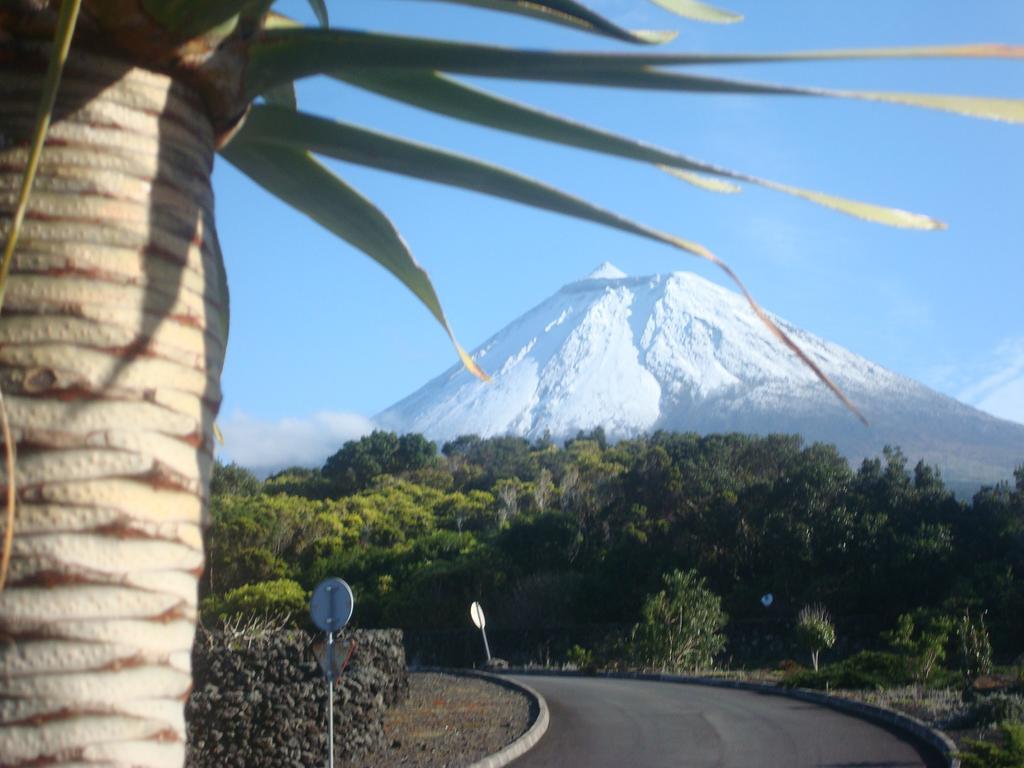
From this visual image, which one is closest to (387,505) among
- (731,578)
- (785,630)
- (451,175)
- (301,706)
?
(731,578)

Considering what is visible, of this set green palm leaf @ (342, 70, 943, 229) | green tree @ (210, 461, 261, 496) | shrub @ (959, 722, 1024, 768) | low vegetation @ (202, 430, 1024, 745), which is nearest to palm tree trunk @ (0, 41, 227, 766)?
green palm leaf @ (342, 70, 943, 229)

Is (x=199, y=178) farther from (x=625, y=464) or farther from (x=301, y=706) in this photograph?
(x=625, y=464)

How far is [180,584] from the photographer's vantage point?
4.12ft

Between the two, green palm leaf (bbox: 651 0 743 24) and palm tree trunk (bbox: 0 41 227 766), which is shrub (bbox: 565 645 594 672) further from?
palm tree trunk (bbox: 0 41 227 766)

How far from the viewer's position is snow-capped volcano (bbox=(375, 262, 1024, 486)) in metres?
156

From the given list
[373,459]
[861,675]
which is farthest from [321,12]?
[373,459]

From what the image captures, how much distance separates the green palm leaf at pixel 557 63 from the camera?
1.38m

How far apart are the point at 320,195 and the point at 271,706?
1102cm

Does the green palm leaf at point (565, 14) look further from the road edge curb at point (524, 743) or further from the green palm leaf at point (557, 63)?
the road edge curb at point (524, 743)

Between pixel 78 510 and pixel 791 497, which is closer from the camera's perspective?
pixel 78 510

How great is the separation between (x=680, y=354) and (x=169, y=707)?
19739 centimetres

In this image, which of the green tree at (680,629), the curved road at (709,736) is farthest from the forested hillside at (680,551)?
the curved road at (709,736)

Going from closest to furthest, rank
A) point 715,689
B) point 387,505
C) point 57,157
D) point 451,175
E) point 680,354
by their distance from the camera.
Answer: point 57,157 → point 451,175 → point 715,689 → point 387,505 → point 680,354

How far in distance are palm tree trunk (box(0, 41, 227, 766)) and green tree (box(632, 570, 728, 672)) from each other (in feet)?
83.3
